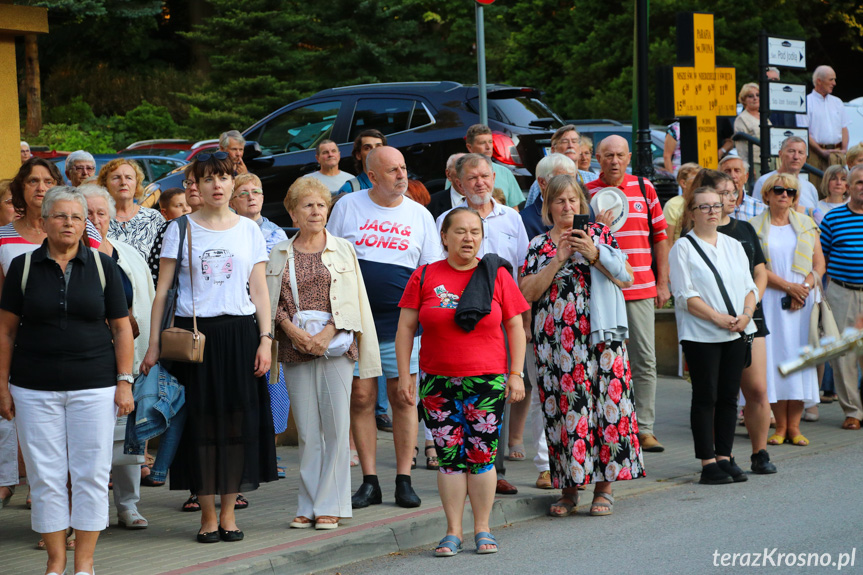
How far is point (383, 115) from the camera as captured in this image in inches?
570

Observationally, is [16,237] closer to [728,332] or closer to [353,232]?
[353,232]

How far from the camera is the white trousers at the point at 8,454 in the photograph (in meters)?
6.82

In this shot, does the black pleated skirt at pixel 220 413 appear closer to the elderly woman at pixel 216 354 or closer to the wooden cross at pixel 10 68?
the elderly woman at pixel 216 354

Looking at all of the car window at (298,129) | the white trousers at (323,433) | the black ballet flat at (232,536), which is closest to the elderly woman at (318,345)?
the white trousers at (323,433)

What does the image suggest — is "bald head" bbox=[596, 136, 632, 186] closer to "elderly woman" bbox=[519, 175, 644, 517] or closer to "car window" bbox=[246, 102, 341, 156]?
"elderly woman" bbox=[519, 175, 644, 517]

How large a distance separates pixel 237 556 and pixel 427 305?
173 cm

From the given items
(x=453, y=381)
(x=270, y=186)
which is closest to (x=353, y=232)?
(x=453, y=381)

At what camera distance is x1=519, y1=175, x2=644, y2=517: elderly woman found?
6945 mm

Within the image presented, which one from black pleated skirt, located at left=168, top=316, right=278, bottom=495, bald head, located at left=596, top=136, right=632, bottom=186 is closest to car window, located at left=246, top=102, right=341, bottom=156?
bald head, located at left=596, top=136, right=632, bottom=186

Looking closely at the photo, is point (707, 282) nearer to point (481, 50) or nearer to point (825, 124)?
point (481, 50)

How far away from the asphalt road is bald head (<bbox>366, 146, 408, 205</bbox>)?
2.27 m

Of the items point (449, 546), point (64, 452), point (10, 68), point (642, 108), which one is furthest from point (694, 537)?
point (642, 108)

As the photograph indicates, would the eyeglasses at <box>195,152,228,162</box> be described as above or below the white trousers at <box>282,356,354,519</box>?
above

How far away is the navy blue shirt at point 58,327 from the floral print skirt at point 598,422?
2837mm
